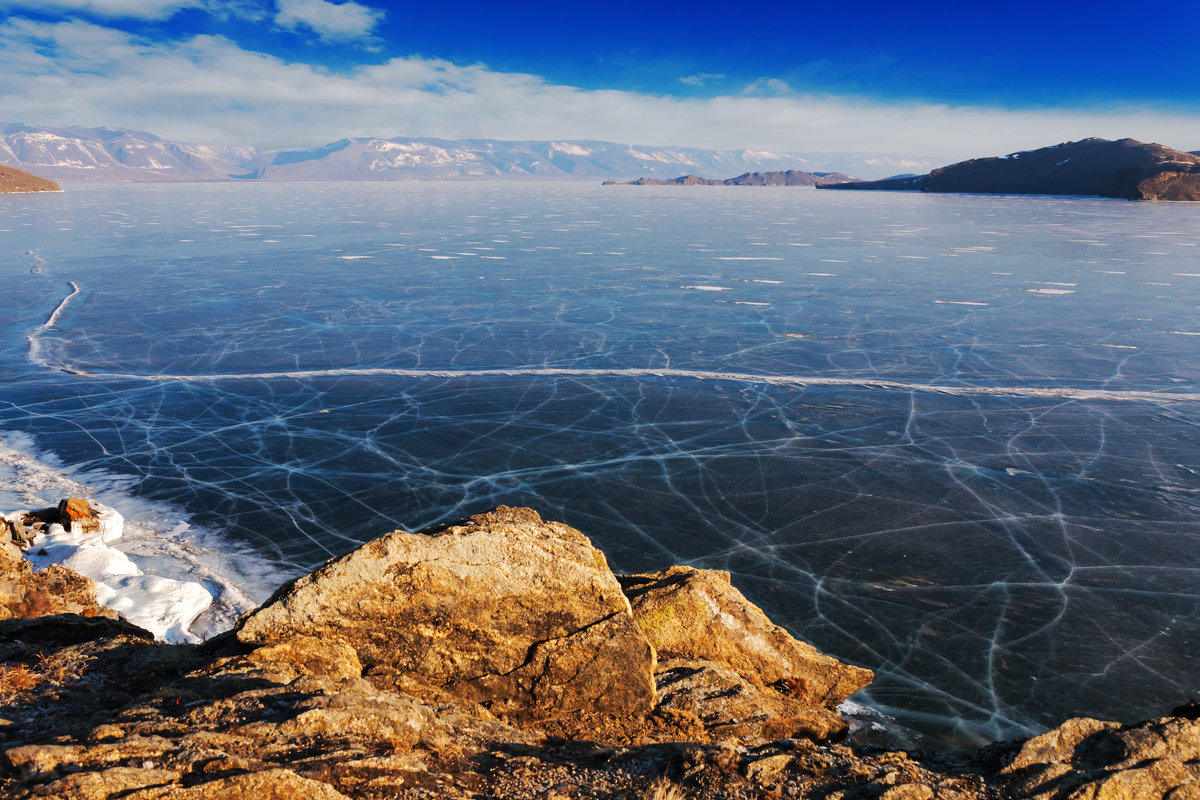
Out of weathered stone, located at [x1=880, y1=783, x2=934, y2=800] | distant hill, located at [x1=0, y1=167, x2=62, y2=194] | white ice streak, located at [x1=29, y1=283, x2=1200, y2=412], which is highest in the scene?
distant hill, located at [x1=0, y1=167, x2=62, y2=194]

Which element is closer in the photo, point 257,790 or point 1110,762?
point 257,790

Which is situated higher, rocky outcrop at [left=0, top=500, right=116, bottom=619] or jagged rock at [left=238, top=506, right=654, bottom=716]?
jagged rock at [left=238, top=506, right=654, bottom=716]

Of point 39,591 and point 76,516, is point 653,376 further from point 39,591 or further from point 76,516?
point 39,591

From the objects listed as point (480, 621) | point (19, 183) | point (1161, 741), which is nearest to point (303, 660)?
point (480, 621)

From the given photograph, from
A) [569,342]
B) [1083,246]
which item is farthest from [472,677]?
[1083,246]

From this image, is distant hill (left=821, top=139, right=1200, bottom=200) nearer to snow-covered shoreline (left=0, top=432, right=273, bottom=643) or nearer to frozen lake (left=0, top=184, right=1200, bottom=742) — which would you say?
frozen lake (left=0, top=184, right=1200, bottom=742)

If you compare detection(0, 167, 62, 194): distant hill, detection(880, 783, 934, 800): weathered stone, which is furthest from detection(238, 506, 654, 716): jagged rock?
detection(0, 167, 62, 194): distant hill
